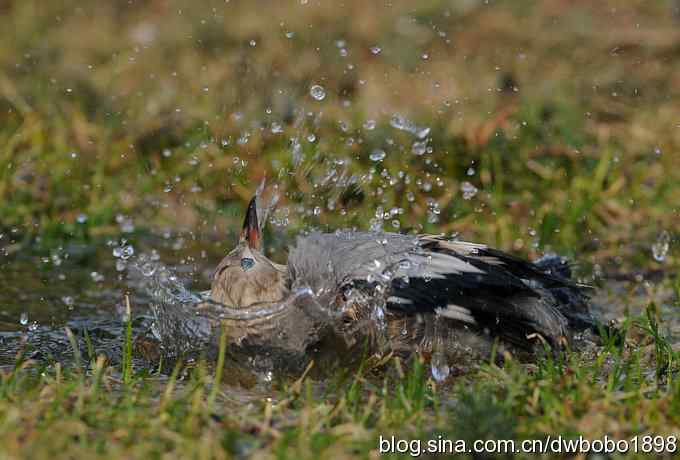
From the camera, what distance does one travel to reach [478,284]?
A: 3182 mm

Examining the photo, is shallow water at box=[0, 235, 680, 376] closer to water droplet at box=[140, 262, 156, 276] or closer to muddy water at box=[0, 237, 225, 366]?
muddy water at box=[0, 237, 225, 366]

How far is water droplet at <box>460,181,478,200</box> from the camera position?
5.12m

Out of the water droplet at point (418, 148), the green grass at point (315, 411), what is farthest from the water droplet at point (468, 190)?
the green grass at point (315, 411)

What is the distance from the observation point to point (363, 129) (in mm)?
5668

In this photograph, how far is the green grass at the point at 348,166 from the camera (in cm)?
255

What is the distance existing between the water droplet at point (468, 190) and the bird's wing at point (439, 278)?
177 cm

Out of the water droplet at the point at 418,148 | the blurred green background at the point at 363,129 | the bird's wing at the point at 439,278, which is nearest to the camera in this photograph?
the bird's wing at the point at 439,278

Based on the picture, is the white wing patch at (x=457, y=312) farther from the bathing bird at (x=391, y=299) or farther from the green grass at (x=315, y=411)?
the green grass at (x=315, y=411)

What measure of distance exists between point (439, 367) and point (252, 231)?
2.70 feet

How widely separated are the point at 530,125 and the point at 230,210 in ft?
5.55

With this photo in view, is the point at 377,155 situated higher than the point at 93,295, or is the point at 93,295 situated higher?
the point at 377,155

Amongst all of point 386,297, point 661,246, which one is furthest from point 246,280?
point 661,246

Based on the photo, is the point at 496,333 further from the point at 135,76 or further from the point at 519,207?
the point at 135,76

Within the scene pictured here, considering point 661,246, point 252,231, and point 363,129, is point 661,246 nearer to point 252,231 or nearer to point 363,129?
point 363,129
